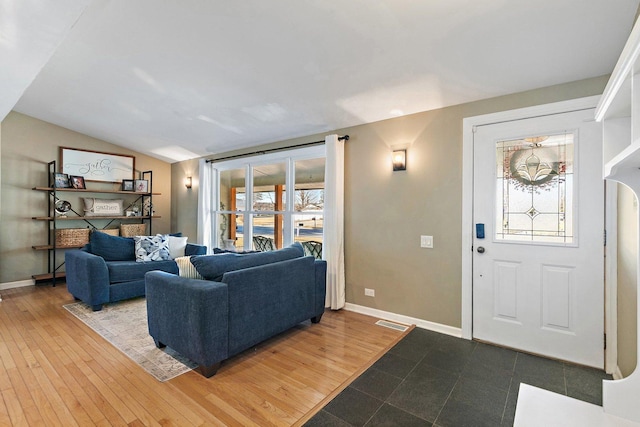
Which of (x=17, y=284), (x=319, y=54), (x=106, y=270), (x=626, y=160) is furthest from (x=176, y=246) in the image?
(x=626, y=160)

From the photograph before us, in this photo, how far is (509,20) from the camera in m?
1.95

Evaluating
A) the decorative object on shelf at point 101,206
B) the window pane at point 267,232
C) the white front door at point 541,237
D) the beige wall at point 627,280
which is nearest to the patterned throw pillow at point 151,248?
the window pane at point 267,232

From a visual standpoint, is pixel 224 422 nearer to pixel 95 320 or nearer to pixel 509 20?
pixel 95 320

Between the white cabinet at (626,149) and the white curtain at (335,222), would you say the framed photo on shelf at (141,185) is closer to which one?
the white curtain at (335,222)

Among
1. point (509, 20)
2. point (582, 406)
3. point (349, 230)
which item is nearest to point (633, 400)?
point (582, 406)

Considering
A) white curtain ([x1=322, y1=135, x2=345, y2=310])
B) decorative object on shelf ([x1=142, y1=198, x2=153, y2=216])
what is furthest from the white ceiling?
decorative object on shelf ([x1=142, y1=198, x2=153, y2=216])

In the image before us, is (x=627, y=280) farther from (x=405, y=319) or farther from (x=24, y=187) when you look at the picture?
(x=24, y=187)

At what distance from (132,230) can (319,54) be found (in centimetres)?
509

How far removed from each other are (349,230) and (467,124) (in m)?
1.73

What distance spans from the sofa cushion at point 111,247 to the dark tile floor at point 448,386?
3.80 m

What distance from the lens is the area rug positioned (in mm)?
2424

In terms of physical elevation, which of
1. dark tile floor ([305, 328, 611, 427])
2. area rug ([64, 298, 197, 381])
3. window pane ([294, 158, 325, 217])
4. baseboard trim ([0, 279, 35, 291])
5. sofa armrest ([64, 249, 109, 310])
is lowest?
dark tile floor ([305, 328, 611, 427])

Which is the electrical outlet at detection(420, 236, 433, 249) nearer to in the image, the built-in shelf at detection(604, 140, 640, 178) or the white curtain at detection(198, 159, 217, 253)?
the built-in shelf at detection(604, 140, 640, 178)

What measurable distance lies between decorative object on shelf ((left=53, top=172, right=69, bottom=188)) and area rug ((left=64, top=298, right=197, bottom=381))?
217 cm
